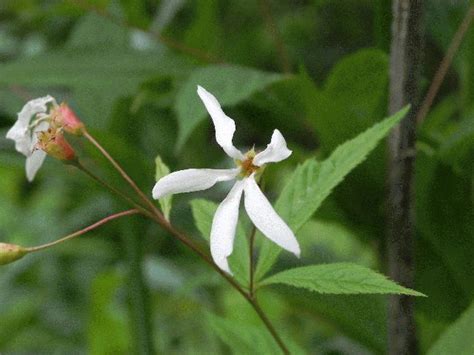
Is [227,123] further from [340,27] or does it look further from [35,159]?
[340,27]

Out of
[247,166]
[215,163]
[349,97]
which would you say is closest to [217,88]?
[349,97]

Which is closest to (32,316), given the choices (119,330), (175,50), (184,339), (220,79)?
(184,339)

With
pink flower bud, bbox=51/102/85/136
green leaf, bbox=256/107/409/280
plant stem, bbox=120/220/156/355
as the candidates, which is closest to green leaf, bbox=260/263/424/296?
green leaf, bbox=256/107/409/280

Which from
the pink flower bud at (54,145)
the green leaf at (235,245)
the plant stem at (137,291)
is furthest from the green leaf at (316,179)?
the plant stem at (137,291)

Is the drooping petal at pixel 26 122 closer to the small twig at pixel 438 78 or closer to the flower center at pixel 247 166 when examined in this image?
the flower center at pixel 247 166

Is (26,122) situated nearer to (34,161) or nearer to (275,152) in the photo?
(34,161)

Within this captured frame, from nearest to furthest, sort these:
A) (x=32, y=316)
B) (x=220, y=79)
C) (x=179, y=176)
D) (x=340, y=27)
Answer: (x=179, y=176), (x=220, y=79), (x=32, y=316), (x=340, y=27)

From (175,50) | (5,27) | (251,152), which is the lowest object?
(5,27)
